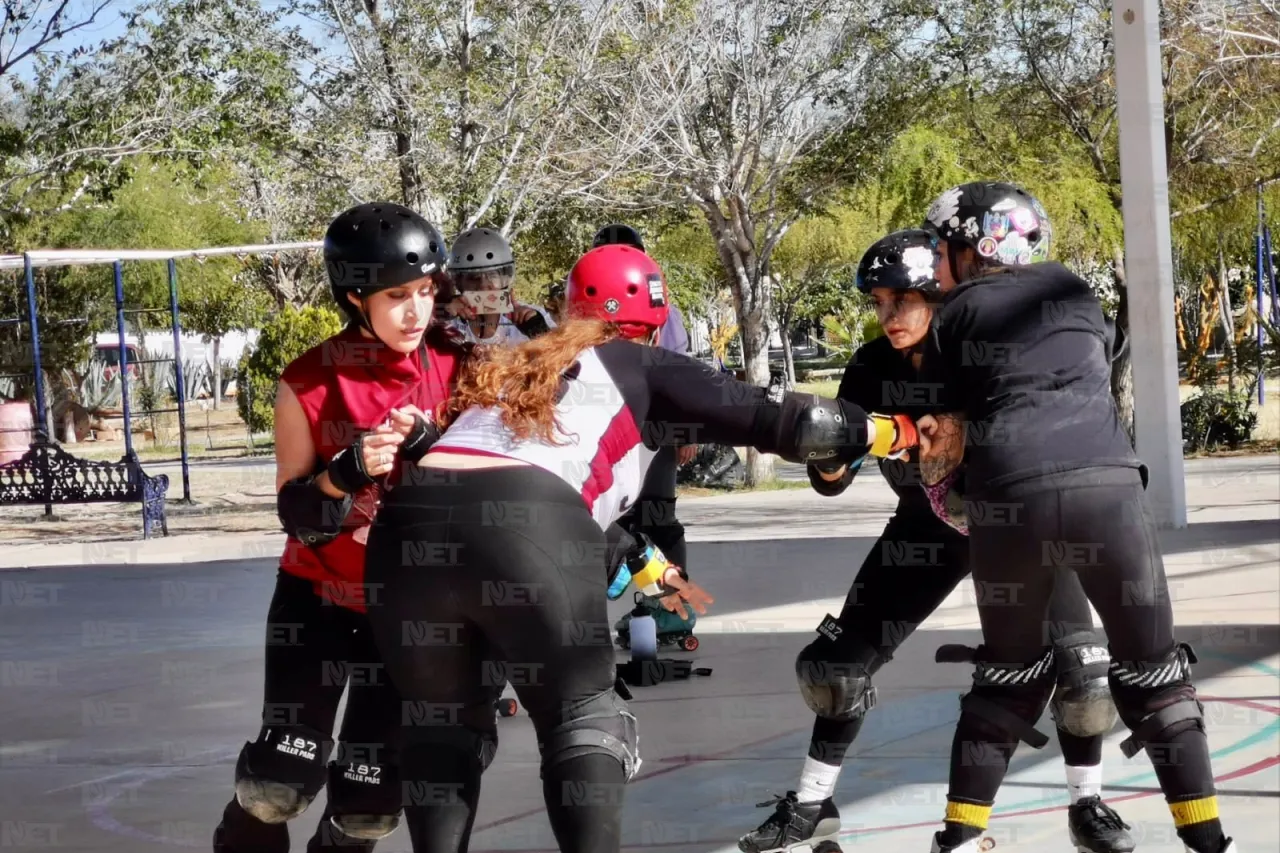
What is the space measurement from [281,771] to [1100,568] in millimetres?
1941

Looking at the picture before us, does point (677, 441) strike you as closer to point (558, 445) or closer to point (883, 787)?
point (558, 445)

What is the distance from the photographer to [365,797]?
3.66 meters

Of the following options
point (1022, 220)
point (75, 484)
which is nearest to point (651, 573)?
point (1022, 220)

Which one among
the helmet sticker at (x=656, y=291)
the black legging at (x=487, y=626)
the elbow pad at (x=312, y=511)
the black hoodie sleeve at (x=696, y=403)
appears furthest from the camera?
the helmet sticker at (x=656, y=291)

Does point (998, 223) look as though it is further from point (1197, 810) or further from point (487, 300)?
point (487, 300)

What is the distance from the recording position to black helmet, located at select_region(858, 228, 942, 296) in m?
4.54

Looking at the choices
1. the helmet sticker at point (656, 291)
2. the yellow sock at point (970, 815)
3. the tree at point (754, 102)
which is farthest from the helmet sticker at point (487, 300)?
the tree at point (754, 102)

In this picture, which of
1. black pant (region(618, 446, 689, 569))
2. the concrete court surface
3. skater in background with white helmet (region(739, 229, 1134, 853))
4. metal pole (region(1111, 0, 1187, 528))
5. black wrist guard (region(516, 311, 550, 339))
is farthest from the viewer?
metal pole (region(1111, 0, 1187, 528))

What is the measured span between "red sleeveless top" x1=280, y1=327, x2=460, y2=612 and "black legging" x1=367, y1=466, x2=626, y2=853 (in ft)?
1.60

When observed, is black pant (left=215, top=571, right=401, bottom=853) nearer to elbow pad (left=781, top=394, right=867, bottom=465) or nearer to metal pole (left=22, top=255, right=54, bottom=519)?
elbow pad (left=781, top=394, right=867, bottom=465)

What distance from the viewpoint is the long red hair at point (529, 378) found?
10.3 feet

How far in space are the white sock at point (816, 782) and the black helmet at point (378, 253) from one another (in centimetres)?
183

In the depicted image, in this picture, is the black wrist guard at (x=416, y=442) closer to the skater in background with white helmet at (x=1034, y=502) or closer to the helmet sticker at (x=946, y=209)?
the skater in background with white helmet at (x=1034, y=502)

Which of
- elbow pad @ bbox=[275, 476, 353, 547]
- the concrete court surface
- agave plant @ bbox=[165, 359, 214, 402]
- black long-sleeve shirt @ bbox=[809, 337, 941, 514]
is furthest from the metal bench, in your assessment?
agave plant @ bbox=[165, 359, 214, 402]
